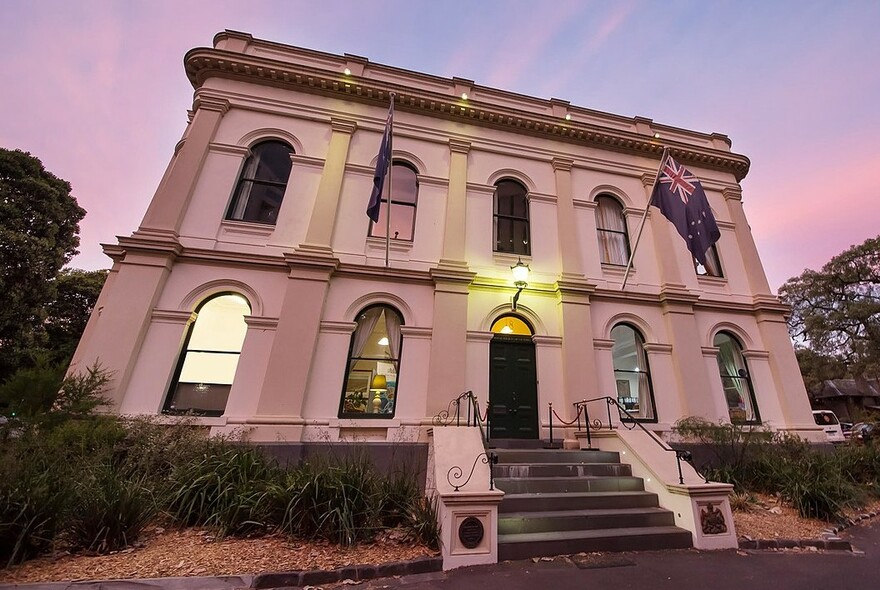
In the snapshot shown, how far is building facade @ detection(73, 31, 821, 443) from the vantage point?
315 inches

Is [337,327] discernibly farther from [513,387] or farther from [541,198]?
[541,198]

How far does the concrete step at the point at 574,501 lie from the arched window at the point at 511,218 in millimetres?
6447

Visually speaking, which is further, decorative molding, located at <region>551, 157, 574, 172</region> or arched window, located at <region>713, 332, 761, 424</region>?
decorative molding, located at <region>551, 157, 574, 172</region>

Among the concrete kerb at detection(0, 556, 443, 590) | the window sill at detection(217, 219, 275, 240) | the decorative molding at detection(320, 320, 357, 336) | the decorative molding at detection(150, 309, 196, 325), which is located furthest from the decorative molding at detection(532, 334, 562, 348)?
the decorative molding at detection(150, 309, 196, 325)

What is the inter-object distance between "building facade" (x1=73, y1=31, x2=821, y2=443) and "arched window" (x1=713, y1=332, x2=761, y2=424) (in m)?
0.06

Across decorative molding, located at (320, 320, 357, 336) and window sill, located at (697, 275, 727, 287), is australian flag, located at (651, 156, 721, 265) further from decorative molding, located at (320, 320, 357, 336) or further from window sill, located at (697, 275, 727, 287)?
decorative molding, located at (320, 320, 357, 336)

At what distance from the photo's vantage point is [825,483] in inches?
265

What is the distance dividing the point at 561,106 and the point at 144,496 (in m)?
14.9

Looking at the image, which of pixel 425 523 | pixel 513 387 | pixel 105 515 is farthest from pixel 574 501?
pixel 105 515

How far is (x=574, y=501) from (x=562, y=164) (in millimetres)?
9793

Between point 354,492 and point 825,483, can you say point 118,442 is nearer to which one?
point 354,492

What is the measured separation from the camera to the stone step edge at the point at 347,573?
12.8 ft

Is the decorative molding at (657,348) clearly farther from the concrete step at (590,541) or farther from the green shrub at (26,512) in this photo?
the green shrub at (26,512)

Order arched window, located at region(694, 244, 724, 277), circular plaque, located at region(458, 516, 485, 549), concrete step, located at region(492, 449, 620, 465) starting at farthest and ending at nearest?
arched window, located at region(694, 244, 724, 277), concrete step, located at region(492, 449, 620, 465), circular plaque, located at region(458, 516, 485, 549)
